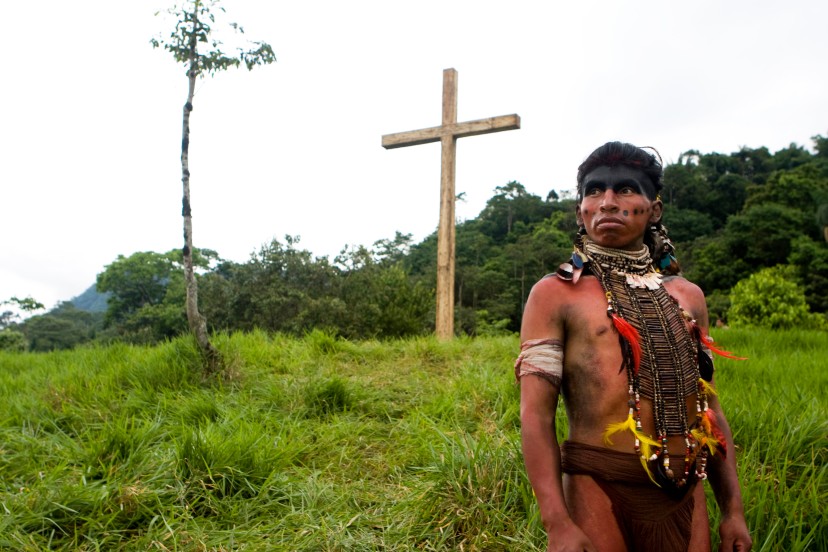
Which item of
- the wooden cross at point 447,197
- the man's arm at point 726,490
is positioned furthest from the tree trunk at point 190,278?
the man's arm at point 726,490

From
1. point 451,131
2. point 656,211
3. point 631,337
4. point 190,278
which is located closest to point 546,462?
point 631,337

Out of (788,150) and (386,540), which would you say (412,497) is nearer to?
(386,540)

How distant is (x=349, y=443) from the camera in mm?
4113

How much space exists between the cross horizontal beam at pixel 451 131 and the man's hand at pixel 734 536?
6453 millimetres

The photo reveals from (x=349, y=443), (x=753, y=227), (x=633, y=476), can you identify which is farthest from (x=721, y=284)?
(x=633, y=476)

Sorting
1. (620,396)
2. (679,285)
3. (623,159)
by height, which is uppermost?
(623,159)

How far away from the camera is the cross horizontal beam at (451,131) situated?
301 inches

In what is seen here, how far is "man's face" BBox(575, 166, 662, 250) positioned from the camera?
5.51 feet

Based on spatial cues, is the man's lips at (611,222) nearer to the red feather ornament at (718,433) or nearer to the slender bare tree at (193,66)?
the red feather ornament at (718,433)

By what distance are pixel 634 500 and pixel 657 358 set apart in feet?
1.18

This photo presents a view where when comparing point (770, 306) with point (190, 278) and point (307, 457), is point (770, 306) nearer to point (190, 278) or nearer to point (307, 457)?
point (307, 457)

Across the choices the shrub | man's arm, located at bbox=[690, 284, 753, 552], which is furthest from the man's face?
the shrub

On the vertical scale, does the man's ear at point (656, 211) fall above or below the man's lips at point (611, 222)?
above

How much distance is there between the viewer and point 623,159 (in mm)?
1742
